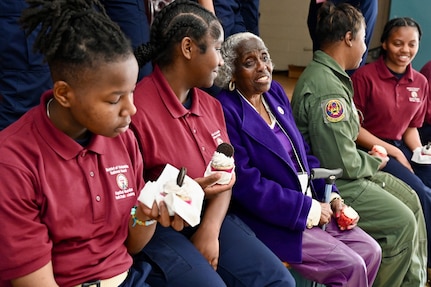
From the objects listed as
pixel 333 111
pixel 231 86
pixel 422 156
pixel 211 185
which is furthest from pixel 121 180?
pixel 422 156

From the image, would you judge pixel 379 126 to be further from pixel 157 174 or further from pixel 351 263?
pixel 157 174

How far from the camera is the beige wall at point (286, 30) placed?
6699 millimetres

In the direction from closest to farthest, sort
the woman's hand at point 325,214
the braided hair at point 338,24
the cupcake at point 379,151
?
the woman's hand at point 325,214
the braided hair at point 338,24
the cupcake at point 379,151

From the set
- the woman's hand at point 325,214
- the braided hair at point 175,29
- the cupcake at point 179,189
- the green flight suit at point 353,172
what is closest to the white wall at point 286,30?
the green flight suit at point 353,172

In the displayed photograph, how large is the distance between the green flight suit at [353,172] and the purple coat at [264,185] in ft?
1.09

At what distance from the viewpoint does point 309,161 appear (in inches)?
86.9

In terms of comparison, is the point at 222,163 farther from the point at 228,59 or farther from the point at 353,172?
the point at 353,172

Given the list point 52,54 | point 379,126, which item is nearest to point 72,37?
point 52,54

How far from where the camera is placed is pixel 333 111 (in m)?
2.23

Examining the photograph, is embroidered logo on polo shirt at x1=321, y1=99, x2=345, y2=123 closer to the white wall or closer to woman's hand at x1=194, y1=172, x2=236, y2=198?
woman's hand at x1=194, y1=172, x2=236, y2=198

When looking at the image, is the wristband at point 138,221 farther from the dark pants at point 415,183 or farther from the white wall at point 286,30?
the white wall at point 286,30

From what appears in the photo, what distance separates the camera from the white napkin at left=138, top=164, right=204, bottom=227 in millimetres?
1231

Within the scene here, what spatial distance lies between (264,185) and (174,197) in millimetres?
733

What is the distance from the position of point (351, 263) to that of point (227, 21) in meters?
1.26
